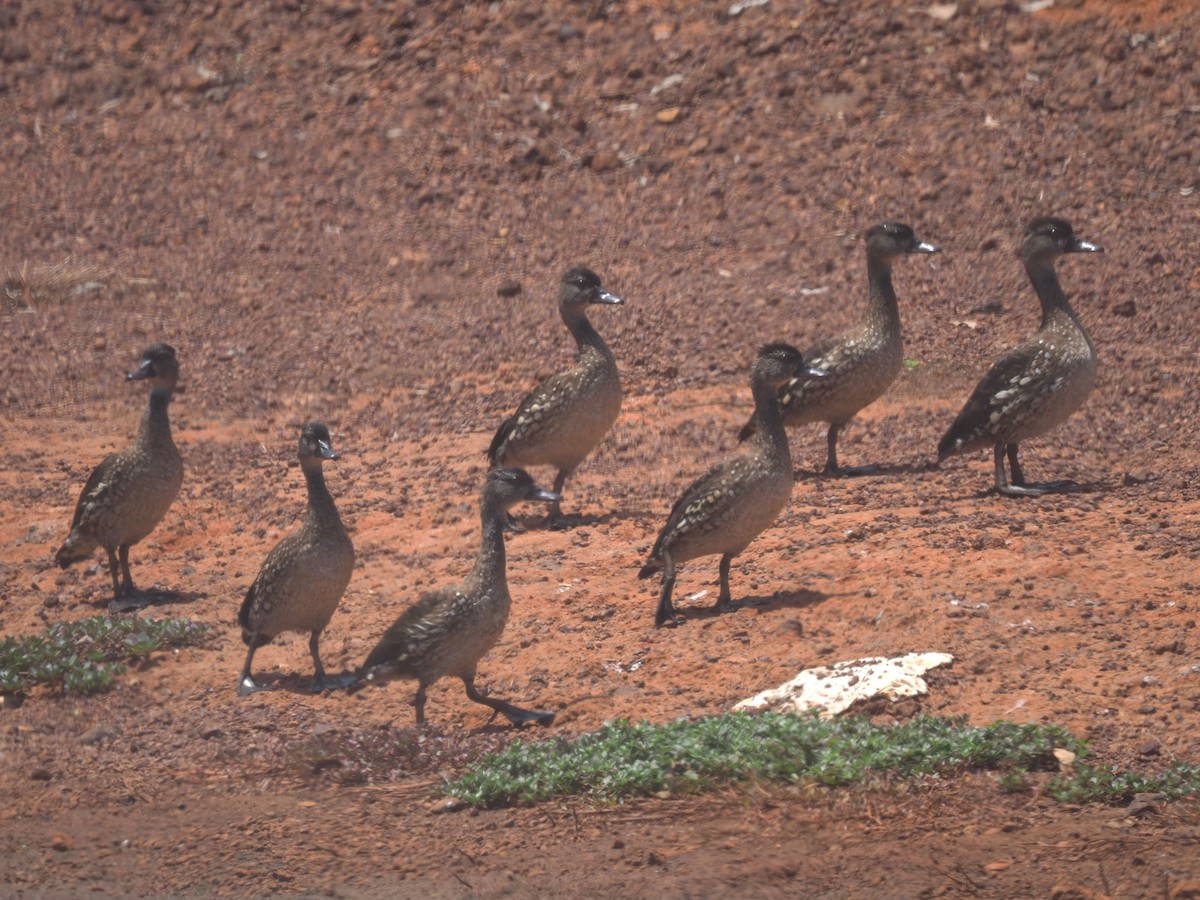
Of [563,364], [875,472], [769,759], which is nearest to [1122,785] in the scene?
[769,759]

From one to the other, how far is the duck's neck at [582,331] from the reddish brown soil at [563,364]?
42.6 inches

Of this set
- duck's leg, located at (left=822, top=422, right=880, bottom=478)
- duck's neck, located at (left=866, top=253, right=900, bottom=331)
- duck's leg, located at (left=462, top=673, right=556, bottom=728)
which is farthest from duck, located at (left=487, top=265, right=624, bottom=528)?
duck's leg, located at (left=462, top=673, right=556, bottom=728)

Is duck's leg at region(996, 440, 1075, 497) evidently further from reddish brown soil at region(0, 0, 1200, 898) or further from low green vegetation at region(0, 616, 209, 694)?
low green vegetation at region(0, 616, 209, 694)

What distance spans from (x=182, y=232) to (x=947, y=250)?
9001mm

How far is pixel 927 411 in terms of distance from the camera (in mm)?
13133

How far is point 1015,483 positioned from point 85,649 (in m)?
5.87

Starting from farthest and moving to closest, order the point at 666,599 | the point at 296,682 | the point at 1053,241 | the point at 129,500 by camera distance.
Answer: the point at 1053,241 → the point at 129,500 → the point at 666,599 → the point at 296,682

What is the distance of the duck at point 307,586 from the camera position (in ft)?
28.2

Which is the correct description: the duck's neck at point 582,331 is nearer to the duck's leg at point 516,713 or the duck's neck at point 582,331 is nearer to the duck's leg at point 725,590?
the duck's leg at point 725,590

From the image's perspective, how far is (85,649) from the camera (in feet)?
29.8

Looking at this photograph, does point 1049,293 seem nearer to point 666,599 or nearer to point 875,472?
point 875,472

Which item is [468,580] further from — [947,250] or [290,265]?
[290,265]

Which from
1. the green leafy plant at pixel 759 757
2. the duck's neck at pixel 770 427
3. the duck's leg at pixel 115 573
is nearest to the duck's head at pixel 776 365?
the duck's neck at pixel 770 427

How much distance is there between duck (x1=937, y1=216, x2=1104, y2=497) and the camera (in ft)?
34.9
